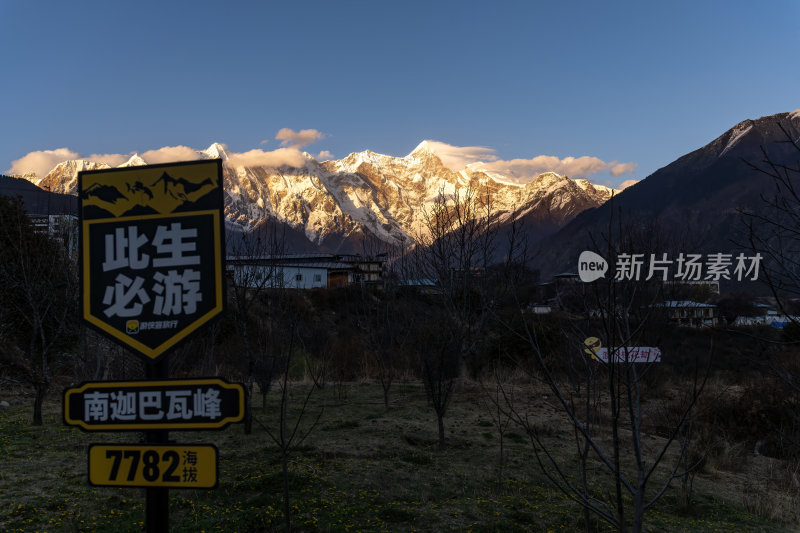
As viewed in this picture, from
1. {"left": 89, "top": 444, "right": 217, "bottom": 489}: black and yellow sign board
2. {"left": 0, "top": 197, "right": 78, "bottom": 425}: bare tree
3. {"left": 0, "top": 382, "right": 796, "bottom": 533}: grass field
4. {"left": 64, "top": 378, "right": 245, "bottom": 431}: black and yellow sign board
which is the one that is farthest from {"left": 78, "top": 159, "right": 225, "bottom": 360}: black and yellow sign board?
{"left": 0, "top": 197, "right": 78, "bottom": 425}: bare tree

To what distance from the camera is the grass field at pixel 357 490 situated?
20.7 ft

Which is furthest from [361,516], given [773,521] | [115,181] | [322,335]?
[322,335]

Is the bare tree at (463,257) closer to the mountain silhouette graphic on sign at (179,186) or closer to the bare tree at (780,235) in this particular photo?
the bare tree at (780,235)

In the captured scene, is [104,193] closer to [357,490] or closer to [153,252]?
[153,252]

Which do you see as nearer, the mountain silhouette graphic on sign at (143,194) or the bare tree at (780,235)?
the mountain silhouette graphic on sign at (143,194)

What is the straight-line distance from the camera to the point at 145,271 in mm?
3756

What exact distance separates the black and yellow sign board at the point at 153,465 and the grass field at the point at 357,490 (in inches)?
112

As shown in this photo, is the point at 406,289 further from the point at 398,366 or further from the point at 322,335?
the point at 322,335

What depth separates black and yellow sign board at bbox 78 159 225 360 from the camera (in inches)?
147

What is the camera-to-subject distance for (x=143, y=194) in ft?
12.5

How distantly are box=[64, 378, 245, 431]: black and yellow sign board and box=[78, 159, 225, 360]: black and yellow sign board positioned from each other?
0.32 metres

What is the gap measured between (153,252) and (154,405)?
40.8 inches

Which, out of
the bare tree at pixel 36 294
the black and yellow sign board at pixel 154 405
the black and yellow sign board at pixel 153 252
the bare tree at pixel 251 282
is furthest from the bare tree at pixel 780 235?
the bare tree at pixel 36 294

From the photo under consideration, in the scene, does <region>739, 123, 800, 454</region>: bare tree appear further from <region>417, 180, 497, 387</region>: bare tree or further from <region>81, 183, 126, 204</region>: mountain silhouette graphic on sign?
<region>417, 180, 497, 387</region>: bare tree
